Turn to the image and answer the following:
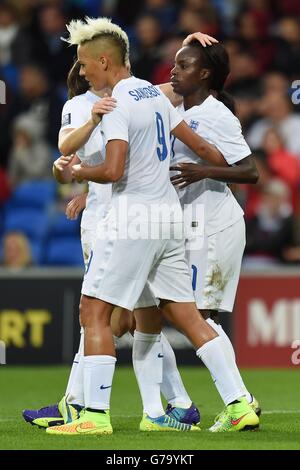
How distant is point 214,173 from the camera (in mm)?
7043

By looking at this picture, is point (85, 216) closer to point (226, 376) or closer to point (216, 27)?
point (226, 376)

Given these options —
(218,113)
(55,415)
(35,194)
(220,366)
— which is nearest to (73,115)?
(218,113)

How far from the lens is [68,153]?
268 inches

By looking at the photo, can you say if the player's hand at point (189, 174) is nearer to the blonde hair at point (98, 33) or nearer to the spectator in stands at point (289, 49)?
the blonde hair at point (98, 33)

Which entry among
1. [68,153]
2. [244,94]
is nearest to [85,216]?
[68,153]

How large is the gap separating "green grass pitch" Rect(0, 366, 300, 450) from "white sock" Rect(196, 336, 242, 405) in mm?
232

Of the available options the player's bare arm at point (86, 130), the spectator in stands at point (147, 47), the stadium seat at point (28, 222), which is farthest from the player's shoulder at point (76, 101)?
the spectator in stands at point (147, 47)

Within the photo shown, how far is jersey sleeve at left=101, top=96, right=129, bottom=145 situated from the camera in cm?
650

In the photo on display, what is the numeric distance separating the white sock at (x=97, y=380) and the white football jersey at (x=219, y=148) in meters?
1.16

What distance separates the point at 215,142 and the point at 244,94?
7.40 metres

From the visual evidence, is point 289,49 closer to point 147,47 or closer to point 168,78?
point 168,78

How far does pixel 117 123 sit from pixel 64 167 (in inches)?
31.3

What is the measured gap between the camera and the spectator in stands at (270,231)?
41.6 feet

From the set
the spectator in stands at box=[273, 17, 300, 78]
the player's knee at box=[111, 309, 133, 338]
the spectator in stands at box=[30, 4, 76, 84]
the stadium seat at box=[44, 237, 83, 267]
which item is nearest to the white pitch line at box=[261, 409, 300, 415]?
the player's knee at box=[111, 309, 133, 338]
